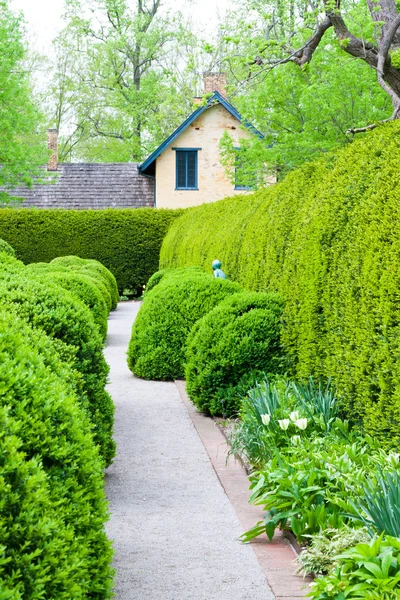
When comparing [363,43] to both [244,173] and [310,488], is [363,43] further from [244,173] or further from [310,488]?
[244,173]

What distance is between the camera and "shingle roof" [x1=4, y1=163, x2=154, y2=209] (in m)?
36.9

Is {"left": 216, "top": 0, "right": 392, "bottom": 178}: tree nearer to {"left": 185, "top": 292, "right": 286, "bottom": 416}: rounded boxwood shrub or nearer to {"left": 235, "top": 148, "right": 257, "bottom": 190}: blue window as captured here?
{"left": 235, "top": 148, "right": 257, "bottom": 190}: blue window

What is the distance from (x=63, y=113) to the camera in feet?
171

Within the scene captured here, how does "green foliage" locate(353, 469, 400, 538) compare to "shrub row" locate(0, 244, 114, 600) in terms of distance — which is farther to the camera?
"green foliage" locate(353, 469, 400, 538)

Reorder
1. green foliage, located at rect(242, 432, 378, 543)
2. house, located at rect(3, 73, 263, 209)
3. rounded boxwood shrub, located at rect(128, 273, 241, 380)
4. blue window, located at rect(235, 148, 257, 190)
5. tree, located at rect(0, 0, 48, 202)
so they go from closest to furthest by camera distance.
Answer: green foliage, located at rect(242, 432, 378, 543) < rounded boxwood shrub, located at rect(128, 273, 241, 380) < blue window, located at rect(235, 148, 257, 190) < tree, located at rect(0, 0, 48, 202) < house, located at rect(3, 73, 263, 209)

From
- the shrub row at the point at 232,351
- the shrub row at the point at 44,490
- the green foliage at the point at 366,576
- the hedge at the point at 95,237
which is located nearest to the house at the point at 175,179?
the hedge at the point at 95,237

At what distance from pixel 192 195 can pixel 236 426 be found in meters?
28.6

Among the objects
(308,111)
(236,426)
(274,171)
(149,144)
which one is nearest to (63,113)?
(149,144)

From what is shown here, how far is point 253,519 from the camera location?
5.08 meters

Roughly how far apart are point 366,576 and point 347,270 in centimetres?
321

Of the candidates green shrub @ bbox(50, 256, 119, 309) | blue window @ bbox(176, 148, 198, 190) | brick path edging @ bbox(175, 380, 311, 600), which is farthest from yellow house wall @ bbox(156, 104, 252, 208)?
brick path edging @ bbox(175, 380, 311, 600)

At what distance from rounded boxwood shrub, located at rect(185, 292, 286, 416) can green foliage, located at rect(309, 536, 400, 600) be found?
14.7ft

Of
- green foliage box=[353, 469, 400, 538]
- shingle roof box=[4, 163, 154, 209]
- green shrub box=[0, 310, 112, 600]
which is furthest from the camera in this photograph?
shingle roof box=[4, 163, 154, 209]

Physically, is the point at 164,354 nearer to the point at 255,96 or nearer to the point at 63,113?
the point at 255,96
